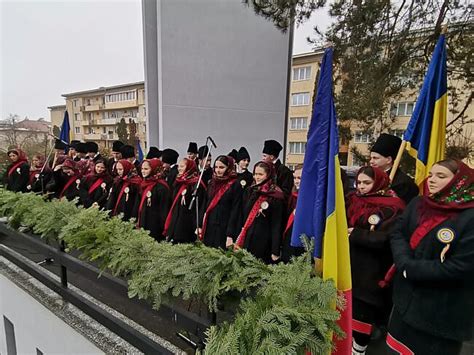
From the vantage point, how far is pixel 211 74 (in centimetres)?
946

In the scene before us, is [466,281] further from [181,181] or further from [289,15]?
[289,15]

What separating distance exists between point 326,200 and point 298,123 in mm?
27290

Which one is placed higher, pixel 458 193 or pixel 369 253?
pixel 458 193

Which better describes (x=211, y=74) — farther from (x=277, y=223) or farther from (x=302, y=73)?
(x=302, y=73)

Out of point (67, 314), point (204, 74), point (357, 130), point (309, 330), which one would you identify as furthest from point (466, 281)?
point (204, 74)

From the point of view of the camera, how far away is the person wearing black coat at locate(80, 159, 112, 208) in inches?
180

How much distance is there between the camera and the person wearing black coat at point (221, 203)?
3.74 metres

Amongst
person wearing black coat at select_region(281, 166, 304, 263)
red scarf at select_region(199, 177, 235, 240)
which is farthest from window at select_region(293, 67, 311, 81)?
person wearing black coat at select_region(281, 166, 304, 263)

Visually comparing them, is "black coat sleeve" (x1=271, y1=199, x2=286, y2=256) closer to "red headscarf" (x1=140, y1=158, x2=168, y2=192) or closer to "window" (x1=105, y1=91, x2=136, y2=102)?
"red headscarf" (x1=140, y1=158, x2=168, y2=192)

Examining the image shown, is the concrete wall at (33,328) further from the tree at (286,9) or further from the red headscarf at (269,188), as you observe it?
the tree at (286,9)

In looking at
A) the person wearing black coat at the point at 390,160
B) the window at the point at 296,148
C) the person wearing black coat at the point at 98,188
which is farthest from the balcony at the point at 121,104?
the person wearing black coat at the point at 390,160

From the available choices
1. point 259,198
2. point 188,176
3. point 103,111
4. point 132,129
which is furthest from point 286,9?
point 103,111

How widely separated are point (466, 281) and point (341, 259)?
0.75 metres

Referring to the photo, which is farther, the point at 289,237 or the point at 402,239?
the point at 289,237
